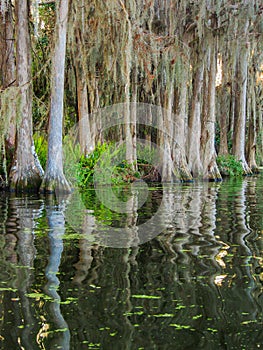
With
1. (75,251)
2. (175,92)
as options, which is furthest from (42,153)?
(75,251)

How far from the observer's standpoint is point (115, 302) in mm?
3078

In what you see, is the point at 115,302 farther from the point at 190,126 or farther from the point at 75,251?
the point at 190,126

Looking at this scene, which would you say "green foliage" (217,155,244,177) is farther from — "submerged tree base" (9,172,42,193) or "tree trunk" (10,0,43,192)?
"submerged tree base" (9,172,42,193)

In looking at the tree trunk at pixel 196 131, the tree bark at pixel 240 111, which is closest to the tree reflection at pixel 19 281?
the tree trunk at pixel 196 131

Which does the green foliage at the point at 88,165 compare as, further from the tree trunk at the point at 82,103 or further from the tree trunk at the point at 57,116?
the tree trunk at the point at 57,116

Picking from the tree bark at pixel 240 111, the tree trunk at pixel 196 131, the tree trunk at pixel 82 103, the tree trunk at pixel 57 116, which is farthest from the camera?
the tree bark at pixel 240 111

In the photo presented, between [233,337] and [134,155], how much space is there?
14691mm

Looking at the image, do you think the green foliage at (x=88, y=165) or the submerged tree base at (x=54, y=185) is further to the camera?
the green foliage at (x=88, y=165)

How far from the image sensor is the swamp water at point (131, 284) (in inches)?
101

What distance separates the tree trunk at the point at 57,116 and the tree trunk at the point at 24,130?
0.47 meters

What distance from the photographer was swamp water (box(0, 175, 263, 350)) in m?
2.57

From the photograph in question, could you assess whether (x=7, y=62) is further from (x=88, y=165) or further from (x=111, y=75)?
(x=111, y=75)

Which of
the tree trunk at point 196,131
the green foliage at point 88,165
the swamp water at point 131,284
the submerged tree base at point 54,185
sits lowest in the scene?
the swamp water at point 131,284

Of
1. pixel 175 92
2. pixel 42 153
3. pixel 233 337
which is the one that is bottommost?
pixel 233 337
